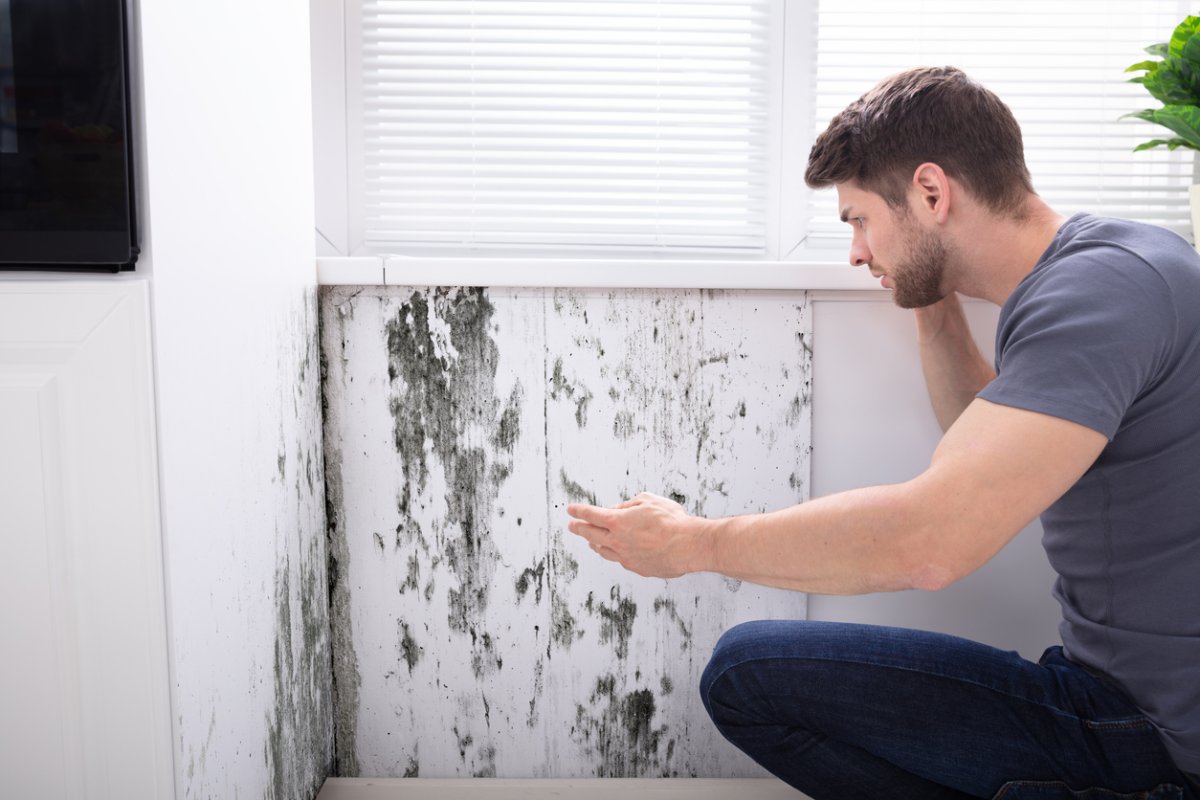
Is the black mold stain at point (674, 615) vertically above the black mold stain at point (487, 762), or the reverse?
the black mold stain at point (674, 615)

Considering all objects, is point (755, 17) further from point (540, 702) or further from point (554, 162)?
point (540, 702)

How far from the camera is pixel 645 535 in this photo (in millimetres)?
976

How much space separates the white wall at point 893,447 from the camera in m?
1.32

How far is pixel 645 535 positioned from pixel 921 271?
0.47 m

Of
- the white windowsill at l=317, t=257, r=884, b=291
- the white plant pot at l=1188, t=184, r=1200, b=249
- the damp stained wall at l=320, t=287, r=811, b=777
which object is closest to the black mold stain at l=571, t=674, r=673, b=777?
the damp stained wall at l=320, t=287, r=811, b=777

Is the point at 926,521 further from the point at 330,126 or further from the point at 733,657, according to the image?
the point at 330,126

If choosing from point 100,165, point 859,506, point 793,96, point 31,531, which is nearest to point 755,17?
point 793,96

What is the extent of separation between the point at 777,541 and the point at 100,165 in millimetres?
701

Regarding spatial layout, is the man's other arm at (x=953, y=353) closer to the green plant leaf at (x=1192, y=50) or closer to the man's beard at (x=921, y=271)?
the man's beard at (x=921, y=271)

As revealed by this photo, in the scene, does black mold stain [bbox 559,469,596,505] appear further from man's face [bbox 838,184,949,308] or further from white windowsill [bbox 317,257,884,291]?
man's face [bbox 838,184,949,308]

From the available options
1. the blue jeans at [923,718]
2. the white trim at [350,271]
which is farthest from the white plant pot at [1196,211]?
the white trim at [350,271]

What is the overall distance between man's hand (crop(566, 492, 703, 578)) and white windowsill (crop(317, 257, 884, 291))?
39 cm

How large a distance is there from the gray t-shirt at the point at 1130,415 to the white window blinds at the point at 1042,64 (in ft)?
2.20

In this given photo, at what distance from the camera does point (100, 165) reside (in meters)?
0.72
